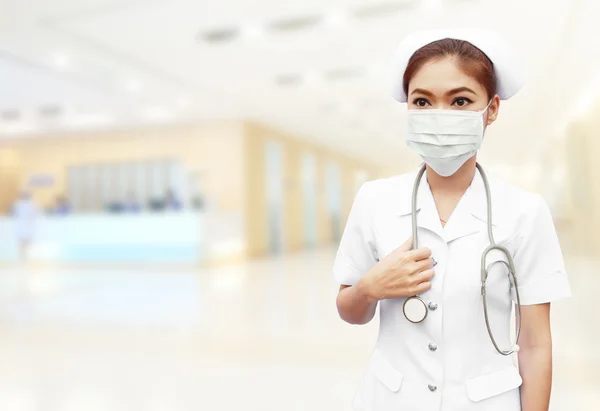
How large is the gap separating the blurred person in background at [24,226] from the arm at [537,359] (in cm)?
1756

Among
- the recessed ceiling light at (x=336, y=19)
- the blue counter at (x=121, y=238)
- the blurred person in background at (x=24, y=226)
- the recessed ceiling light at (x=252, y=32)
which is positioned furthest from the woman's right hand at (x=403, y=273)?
the blurred person in background at (x=24, y=226)

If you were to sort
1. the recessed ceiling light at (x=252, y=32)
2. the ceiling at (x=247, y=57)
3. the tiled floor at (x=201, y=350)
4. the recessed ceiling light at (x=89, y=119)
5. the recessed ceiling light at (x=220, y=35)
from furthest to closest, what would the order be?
the recessed ceiling light at (x=89, y=119) < the recessed ceiling light at (x=220, y=35) < the recessed ceiling light at (x=252, y=32) < the ceiling at (x=247, y=57) < the tiled floor at (x=201, y=350)

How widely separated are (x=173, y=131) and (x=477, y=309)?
17.4 m

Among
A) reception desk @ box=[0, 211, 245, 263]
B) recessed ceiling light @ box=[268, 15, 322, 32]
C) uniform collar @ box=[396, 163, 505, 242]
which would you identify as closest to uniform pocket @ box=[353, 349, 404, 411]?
uniform collar @ box=[396, 163, 505, 242]

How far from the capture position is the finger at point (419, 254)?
1.18m

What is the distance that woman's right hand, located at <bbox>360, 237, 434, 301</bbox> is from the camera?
1177 mm

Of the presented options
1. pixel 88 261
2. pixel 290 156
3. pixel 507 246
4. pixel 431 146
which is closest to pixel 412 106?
pixel 431 146

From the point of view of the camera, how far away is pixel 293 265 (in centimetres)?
1441

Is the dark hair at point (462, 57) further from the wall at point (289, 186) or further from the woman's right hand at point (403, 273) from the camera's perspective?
the wall at point (289, 186)

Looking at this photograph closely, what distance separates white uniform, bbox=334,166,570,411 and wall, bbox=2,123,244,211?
15.6m

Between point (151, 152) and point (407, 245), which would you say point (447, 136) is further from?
point (151, 152)

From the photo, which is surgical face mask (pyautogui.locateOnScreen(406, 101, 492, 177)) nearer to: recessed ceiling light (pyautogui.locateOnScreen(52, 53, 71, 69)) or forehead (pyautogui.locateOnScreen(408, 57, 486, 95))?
forehead (pyautogui.locateOnScreen(408, 57, 486, 95))

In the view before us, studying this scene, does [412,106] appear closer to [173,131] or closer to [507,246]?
[507,246]

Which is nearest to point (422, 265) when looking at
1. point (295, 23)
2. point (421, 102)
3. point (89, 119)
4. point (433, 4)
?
point (421, 102)
